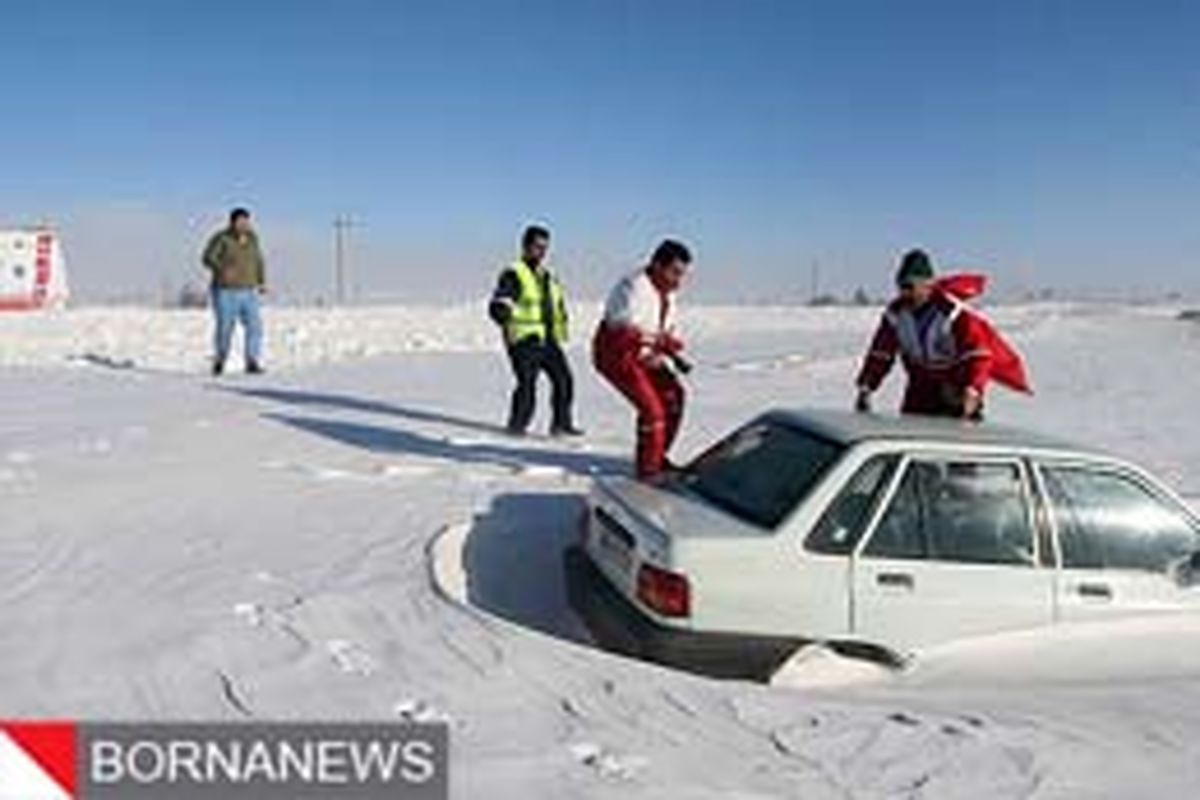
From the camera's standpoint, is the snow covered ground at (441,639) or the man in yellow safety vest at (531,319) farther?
the man in yellow safety vest at (531,319)

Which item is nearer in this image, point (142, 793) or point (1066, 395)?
point (142, 793)

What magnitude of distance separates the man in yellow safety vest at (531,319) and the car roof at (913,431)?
4620 millimetres

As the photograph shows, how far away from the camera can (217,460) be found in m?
9.95

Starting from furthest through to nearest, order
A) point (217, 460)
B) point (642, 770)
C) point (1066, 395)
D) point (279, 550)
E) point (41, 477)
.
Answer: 1. point (1066, 395)
2. point (217, 460)
3. point (41, 477)
4. point (279, 550)
5. point (642, 770)

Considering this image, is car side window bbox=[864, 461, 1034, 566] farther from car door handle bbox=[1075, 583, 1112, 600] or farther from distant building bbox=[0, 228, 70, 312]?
distant building bbox=[0, 228, 70, 312]

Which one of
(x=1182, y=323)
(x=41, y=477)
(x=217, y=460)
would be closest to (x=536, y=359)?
(x=217, y=460)

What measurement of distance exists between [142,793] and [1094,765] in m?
3.11

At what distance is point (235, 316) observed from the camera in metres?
A: 15.8

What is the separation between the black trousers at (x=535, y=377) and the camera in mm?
11227

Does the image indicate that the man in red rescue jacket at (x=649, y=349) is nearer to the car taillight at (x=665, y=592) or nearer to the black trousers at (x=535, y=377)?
the black trousers at (x=535, y=377)

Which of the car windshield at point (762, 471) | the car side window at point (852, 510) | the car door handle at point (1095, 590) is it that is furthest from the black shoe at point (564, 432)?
the car door handle at point (1095, 590)

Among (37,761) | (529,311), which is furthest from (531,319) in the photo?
(37,761)

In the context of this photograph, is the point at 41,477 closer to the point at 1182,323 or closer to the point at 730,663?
the point at 730,663

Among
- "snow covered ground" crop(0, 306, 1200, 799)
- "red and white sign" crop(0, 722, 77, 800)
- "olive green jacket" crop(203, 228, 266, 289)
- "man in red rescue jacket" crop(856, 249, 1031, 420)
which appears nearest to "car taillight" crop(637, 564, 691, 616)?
"snow covered ground" crop(0, 306, 1200, 799)
